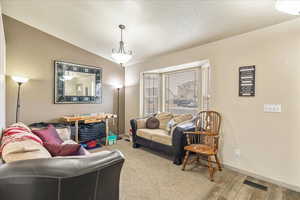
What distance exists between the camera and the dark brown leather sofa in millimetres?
805

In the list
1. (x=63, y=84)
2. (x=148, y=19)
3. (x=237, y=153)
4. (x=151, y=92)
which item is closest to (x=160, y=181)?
(x=237, y=153)

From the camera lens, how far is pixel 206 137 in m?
2.78

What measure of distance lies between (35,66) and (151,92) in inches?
121

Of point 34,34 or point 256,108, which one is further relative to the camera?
point 34,34

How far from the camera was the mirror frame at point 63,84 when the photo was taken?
12.3 ft

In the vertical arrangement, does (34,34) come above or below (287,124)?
above

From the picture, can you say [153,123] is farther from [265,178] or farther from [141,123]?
[265,178]

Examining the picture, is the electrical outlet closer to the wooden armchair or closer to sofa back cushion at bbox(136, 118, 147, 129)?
the wooden armchair

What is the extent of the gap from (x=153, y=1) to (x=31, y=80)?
3284mm

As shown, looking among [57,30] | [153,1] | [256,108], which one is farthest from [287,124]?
[57,30]

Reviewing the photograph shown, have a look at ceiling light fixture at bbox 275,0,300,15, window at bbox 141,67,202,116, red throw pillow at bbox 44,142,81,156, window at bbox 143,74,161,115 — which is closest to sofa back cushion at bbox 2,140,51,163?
red throw pillow at bbox 44,142,81,156

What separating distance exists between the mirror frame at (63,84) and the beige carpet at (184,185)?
94.2 inches

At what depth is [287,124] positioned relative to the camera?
2.11m

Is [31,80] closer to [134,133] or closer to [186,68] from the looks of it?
[134,133]
